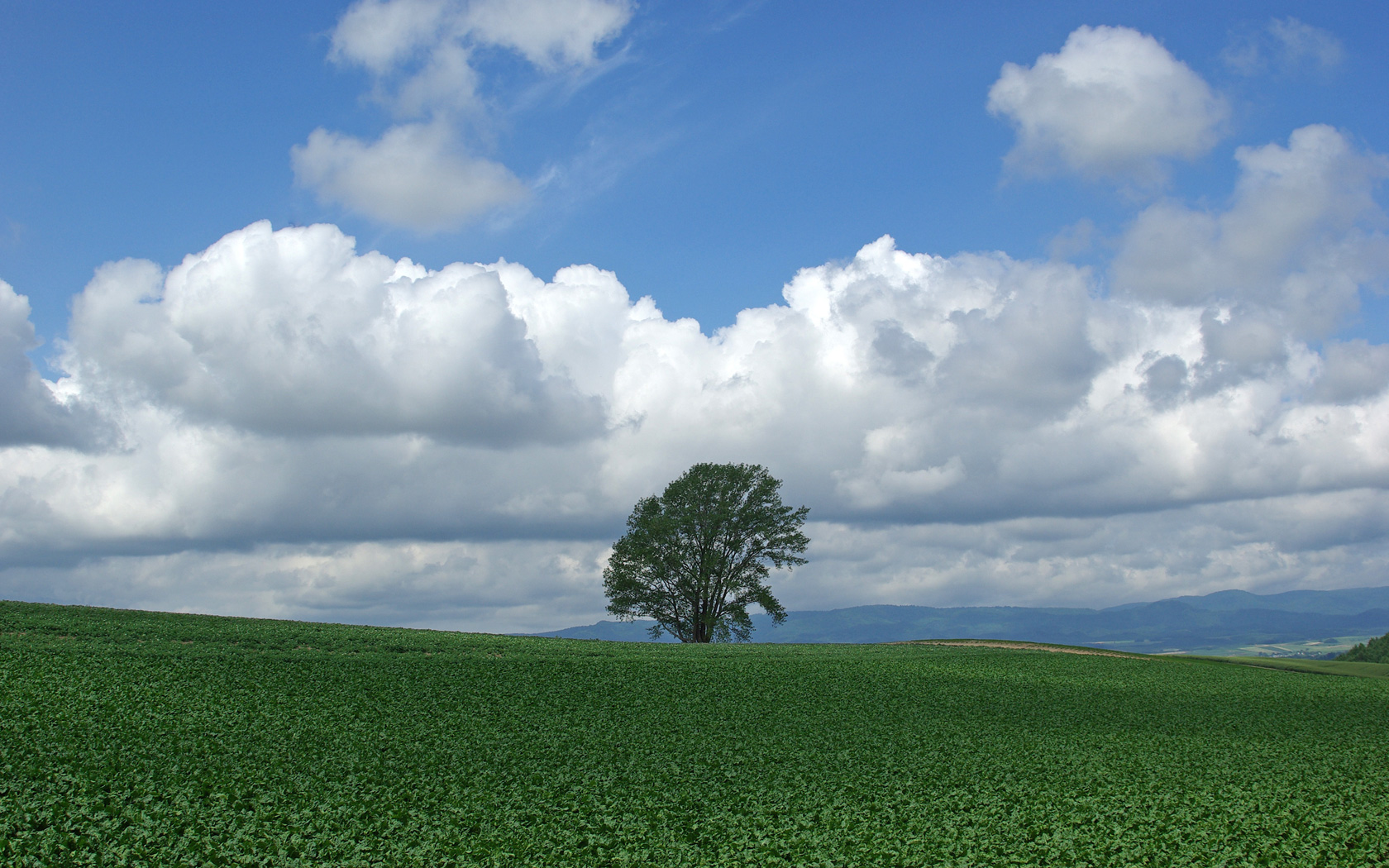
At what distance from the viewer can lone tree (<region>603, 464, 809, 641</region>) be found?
70.1 metres

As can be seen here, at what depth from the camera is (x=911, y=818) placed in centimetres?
2138

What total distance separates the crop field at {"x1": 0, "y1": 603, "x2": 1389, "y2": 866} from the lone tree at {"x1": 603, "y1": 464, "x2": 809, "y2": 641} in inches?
1117

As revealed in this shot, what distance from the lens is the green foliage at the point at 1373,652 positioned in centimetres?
13475

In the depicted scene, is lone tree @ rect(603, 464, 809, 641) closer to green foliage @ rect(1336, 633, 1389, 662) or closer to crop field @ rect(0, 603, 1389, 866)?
crop field @ rect(0, 603, 1389, 866)

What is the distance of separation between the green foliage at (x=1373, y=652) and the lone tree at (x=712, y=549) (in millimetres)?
114956

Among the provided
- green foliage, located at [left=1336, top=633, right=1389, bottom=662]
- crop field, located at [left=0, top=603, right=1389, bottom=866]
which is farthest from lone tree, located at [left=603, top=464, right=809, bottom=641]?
green foliage, located at [left=1336, top=633, right=1389, bottom=662]

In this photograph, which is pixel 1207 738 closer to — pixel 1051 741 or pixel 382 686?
pixel 1051 741

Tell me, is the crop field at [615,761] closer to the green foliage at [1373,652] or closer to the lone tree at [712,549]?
the lone tree at [712,549]

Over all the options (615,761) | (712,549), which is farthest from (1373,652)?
(615,761)

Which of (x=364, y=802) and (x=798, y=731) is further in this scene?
(x=798, y=731)

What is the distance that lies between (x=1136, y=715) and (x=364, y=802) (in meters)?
30.3

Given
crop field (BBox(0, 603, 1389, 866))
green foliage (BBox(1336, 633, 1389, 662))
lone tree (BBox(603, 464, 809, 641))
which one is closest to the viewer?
crop field (BBox(0, 603, 1389, 866))

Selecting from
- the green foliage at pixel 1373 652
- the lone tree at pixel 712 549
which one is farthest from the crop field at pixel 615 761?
the green foliage at pixel 1373 652

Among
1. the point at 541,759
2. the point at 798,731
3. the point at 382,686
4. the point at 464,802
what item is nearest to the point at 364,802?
the point at 464,802
